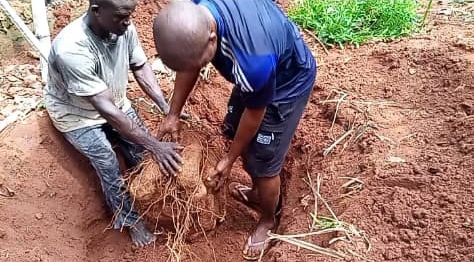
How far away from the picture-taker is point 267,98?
110 inches

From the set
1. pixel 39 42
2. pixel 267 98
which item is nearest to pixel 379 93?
pixel 267 98

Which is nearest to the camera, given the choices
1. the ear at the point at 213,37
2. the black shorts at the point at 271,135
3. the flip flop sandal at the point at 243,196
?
the ear at the point at 213,37

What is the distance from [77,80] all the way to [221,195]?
1.10m

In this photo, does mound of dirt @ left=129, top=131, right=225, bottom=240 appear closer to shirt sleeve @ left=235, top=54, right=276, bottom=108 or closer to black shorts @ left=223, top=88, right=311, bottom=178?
black shorts @ left=223, top=88, right=311, bottom=178

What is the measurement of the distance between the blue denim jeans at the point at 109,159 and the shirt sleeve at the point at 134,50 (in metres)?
0.31

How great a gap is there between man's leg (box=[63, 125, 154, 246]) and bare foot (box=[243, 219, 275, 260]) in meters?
0.71

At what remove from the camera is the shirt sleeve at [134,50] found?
142 inches

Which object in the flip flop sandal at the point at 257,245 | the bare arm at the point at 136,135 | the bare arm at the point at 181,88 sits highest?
the bare arm at the point at 181,88

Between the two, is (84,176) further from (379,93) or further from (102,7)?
(379,93)

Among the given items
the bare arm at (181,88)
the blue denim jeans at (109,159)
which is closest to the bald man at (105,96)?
the blue denim jeans at (109,159)

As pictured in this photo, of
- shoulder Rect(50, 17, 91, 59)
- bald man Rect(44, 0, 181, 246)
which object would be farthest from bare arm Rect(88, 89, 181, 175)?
shoulder Rect(50, 17, 91, 59)

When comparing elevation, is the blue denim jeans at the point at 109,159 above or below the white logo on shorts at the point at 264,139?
below

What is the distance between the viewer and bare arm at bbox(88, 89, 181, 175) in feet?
10.7

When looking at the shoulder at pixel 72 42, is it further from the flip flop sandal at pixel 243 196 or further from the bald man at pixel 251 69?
the flip flop sandal at pixel 243 196
